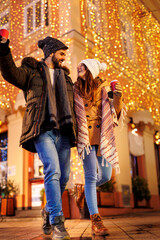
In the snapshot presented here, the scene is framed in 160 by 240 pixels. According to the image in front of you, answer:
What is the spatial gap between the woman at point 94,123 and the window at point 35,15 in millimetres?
5592

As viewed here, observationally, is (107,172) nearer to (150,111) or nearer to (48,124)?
(48,124)

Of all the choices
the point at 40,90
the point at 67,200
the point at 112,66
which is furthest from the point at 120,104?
the point at 112,66

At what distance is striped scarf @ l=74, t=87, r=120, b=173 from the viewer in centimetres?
269

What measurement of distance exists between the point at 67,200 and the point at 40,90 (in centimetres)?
399

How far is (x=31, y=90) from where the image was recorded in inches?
92.3

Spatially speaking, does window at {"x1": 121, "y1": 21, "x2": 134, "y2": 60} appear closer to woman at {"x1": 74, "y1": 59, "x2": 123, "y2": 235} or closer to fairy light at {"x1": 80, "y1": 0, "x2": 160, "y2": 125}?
fairy light at {"x1": 80, "y1": 0, "x2": 160, "y2": 125}

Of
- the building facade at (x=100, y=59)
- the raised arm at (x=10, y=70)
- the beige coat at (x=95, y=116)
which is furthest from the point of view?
the building facade at (x=100, y=59)

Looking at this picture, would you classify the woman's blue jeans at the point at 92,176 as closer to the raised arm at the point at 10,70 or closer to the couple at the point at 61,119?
the couple at the point at 61,119

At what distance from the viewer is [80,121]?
270 cm

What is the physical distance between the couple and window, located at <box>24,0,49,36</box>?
5636 mm

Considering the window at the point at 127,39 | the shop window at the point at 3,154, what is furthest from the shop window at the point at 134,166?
the shop window at the point at 3,154

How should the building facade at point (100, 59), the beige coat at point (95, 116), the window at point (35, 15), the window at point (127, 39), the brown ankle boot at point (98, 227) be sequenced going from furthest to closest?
1. the window at point (127, 39)
2. the window at point (35, 15)
3. the building facade at point (100, 59)
4. the beige coat at point (95, 116)
5. the brown ankle boot at point (98, 227)

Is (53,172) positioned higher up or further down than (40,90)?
further down

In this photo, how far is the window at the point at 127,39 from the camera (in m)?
10.1
